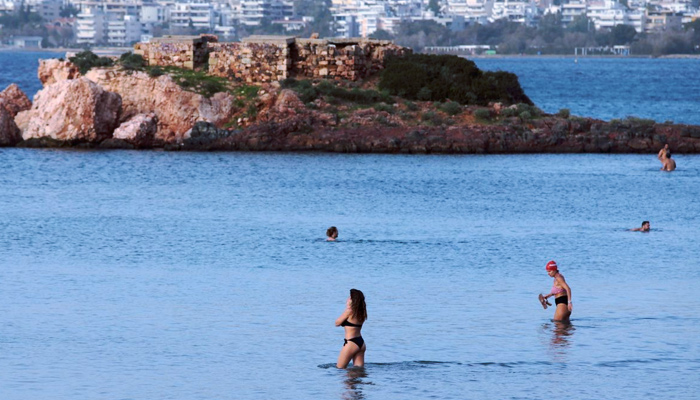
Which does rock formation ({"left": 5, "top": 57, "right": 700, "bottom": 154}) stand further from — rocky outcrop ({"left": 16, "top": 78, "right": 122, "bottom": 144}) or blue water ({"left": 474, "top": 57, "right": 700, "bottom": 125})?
blue water ({"left": 474, "top": 57, "right": 700, "bottom": 125})

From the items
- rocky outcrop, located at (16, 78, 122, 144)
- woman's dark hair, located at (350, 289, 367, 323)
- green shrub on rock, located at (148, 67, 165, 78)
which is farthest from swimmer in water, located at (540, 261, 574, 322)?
green shrub on rock, located at (148, 67, 165, 78)

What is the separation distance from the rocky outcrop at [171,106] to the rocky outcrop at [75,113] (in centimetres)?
114

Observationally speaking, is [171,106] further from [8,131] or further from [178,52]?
[8,131]

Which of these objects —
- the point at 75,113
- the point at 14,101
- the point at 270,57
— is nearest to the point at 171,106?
the point at 75,113

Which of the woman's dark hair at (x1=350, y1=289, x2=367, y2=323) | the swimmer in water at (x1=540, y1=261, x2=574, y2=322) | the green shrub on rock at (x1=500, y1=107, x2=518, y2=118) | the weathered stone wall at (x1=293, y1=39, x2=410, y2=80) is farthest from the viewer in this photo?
the weathered stone wall at (x1=293, y1=39, x2=410, y2=80)

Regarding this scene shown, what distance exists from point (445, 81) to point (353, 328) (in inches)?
1980

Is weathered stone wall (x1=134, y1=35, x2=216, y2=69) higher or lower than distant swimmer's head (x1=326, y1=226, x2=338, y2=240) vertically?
higher

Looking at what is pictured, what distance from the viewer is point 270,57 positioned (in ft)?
228

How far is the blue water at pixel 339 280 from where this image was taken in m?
23.0

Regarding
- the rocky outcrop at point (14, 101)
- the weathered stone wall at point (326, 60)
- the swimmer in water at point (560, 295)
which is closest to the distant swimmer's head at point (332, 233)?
the swimmer in water at point (560, 295)

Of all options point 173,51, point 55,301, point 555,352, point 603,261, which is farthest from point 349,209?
point 173,51

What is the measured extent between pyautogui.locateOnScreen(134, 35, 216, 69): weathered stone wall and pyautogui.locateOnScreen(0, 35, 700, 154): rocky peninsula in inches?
81.9

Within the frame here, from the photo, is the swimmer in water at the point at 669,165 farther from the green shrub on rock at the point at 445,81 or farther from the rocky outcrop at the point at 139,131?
the rocky outcrop at the point at 139,131

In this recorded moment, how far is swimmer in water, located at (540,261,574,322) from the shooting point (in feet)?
87.5
